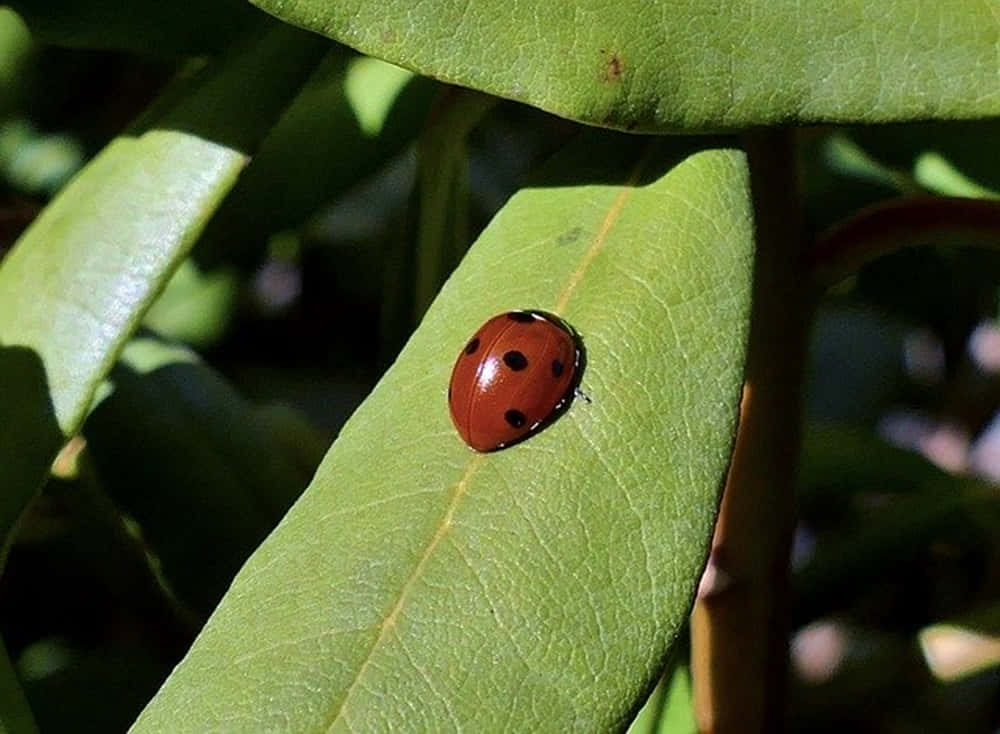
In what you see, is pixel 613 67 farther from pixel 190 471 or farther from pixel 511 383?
pixel 190 471

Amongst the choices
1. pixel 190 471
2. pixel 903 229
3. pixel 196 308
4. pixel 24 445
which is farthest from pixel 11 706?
pixel 196 308

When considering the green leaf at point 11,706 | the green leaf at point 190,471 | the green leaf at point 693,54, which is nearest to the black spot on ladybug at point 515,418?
the green leaf at point 693,54

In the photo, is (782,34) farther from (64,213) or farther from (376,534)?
(64,213)

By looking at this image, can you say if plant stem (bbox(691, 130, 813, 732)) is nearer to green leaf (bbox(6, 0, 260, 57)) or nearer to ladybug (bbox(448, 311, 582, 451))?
ladybug (bbox(448, 311, 582, 451))

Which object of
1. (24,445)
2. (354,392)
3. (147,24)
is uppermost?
(147,24)

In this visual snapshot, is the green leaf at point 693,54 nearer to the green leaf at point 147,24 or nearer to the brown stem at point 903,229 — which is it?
the brown stem at point 903,229

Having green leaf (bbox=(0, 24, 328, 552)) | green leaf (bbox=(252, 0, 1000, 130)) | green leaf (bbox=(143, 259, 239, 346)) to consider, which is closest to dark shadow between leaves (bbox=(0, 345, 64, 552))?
green leaf (bbox=(0, 24, 328, 552))
